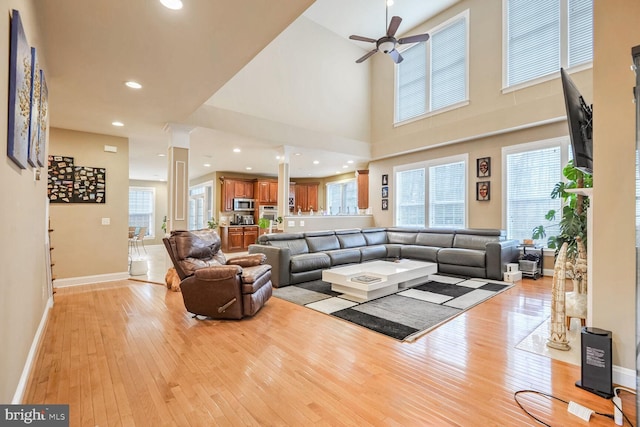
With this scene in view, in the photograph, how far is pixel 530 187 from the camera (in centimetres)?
573

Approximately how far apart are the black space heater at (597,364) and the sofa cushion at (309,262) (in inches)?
141

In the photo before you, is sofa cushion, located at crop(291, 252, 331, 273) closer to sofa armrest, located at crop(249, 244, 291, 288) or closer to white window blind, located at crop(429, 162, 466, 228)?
sofa armrest, located at crop(249, 244, 291, 288)

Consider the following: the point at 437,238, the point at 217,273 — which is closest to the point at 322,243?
the point at 437,238

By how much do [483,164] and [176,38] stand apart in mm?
6182

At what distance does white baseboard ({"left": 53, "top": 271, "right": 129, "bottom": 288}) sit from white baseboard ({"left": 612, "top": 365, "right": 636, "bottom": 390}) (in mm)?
6669

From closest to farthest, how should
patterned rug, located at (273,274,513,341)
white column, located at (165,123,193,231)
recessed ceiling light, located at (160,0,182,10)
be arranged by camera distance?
1. recessed ceiling light, located at (160,0,182,10)
2. patterned rug, located at (273,274,513,341)
3. white column, located at (165,123,193,231)

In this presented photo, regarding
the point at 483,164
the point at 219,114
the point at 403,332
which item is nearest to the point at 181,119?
the point at 219,114

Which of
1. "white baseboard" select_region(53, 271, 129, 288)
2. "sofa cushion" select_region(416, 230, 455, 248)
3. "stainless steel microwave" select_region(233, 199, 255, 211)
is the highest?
"stainless steel microwave" select_region(233, 199, 255, 211)

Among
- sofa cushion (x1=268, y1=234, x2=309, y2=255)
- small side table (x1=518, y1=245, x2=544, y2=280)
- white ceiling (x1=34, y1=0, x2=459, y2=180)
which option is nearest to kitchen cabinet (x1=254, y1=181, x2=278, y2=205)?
white ceiling (x1=34, y1=0, x2=459, y2=180)

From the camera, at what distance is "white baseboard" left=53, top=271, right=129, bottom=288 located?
4875 millimetres

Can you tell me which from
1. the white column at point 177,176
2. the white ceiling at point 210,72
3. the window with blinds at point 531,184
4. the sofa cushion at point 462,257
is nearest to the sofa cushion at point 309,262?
the white column at point 177,176

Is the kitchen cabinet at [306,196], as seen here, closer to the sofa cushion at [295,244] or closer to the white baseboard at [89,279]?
the sofa cushion at [295,244]

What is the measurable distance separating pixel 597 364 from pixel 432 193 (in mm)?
5737

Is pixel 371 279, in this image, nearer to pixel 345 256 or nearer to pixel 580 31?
pixel 345 256
